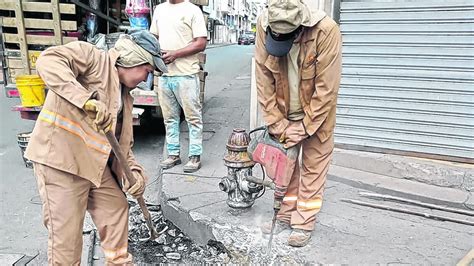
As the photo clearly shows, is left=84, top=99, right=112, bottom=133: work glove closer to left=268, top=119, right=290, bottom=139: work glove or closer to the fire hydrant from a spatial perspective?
left=268, top=119, right=290, bottom=139: work glove

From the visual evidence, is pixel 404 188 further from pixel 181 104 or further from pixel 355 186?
pixel 181 104

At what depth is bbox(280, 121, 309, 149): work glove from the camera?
312 centimetres

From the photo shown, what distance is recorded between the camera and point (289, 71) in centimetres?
316

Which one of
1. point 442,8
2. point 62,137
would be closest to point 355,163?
point 442,8

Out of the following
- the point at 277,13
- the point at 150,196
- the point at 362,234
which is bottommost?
the point at 150,196

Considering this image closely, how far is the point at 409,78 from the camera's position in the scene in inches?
177

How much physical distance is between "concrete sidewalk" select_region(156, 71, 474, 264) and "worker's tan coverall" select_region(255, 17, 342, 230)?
12.1 inches

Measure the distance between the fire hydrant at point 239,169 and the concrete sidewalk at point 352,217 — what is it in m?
0.19

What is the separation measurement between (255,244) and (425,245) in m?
1.29

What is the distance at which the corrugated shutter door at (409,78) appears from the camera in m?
4.26

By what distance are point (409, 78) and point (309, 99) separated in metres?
1.83

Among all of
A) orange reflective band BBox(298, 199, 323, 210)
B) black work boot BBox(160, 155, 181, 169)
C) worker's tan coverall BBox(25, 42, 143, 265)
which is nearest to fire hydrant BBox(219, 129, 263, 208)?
orange reflective band BBox(298, 199, 323, 210)

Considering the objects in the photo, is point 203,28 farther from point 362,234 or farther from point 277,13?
point 362,234

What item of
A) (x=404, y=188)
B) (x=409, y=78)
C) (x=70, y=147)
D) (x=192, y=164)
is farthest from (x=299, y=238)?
(x=409, y=78)
